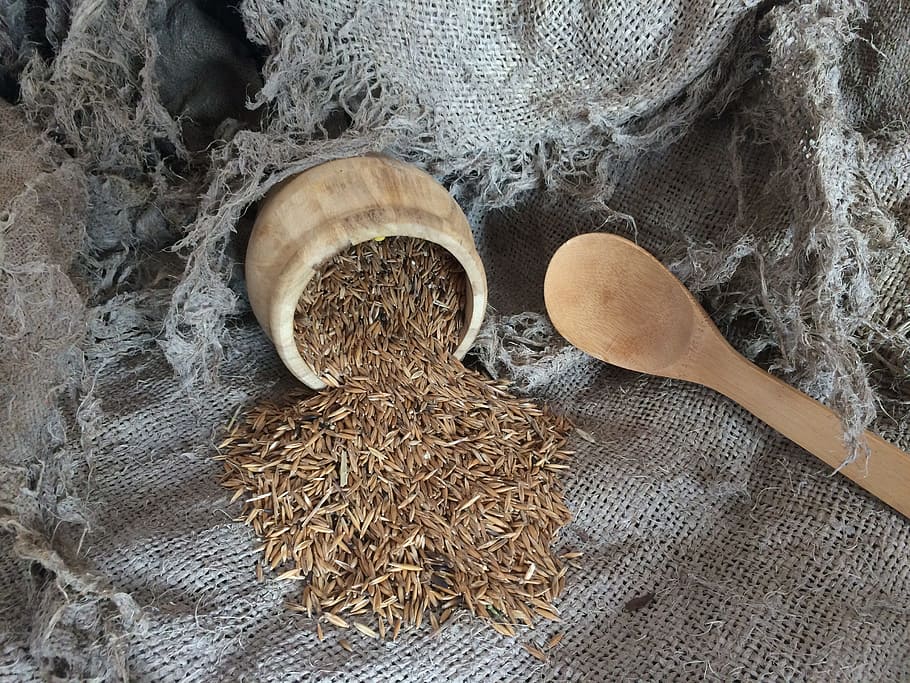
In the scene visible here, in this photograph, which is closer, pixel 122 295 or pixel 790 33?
pixel 790 33

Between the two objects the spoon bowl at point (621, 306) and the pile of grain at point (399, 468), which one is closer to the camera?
the pile of grain at point (399, 468)

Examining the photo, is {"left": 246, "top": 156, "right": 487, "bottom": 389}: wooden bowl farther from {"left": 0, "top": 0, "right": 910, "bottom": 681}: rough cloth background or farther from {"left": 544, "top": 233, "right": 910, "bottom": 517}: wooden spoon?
{"left": 544, "top": 233, "right": 910, "bottom": 517}: wooden spoon

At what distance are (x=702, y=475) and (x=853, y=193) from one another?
431 mm

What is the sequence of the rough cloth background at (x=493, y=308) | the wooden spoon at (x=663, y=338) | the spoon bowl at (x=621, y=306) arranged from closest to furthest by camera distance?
the rough cloth background at (x=493, y=308)
the wooden spoon at (x=663, y=338)
the spoon bowl at (x=621, y=306)

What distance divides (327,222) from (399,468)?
345 millimetres

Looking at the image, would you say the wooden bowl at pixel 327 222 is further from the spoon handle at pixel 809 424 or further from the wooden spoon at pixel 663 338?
the spoon handle at pixel 809 424

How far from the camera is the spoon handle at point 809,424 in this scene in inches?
36.8

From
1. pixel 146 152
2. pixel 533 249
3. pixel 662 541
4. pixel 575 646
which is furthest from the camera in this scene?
pixel 533 249

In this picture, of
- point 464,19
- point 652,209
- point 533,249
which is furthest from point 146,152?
point 652,209

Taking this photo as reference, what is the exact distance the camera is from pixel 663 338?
1101 millimetres

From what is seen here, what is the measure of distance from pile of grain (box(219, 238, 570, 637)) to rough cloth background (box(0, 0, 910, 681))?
4cm

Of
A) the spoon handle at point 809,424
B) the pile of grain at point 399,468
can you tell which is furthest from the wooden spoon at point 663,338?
the pile of grain at point 399,468

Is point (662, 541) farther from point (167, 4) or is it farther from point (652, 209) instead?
point (167, 4)

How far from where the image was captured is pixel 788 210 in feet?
3.37
